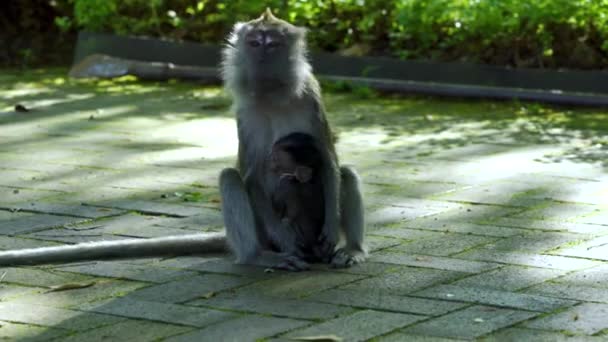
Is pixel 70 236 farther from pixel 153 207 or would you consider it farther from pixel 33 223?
pixel 153 207

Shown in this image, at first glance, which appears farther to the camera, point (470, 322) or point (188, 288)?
point (188, 288)

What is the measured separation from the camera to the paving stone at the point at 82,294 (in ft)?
17.0

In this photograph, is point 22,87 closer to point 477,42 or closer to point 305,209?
point 477,42

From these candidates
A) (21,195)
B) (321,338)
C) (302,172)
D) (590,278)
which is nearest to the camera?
(321,338)

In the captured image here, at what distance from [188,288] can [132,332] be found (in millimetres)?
713

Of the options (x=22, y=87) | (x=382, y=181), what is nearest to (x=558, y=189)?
(x=382, y=181)

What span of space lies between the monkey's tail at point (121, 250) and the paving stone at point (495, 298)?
1149 millimetres

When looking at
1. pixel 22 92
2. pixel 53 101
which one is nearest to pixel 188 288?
pixel 53 101

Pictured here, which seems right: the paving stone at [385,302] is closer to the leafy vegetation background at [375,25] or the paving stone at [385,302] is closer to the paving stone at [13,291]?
the paving stone at [13,291]

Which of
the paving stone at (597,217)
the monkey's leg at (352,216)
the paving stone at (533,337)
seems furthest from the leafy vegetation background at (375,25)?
the paving stone at (533,337)

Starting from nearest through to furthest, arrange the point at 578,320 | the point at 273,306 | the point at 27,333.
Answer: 1. the point at 27,333
2. the point at 578,320
3. the point at 273,306

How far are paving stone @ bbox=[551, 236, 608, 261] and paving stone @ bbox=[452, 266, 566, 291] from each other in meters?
0.35

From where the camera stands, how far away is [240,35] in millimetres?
5789

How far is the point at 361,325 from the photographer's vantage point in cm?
480
